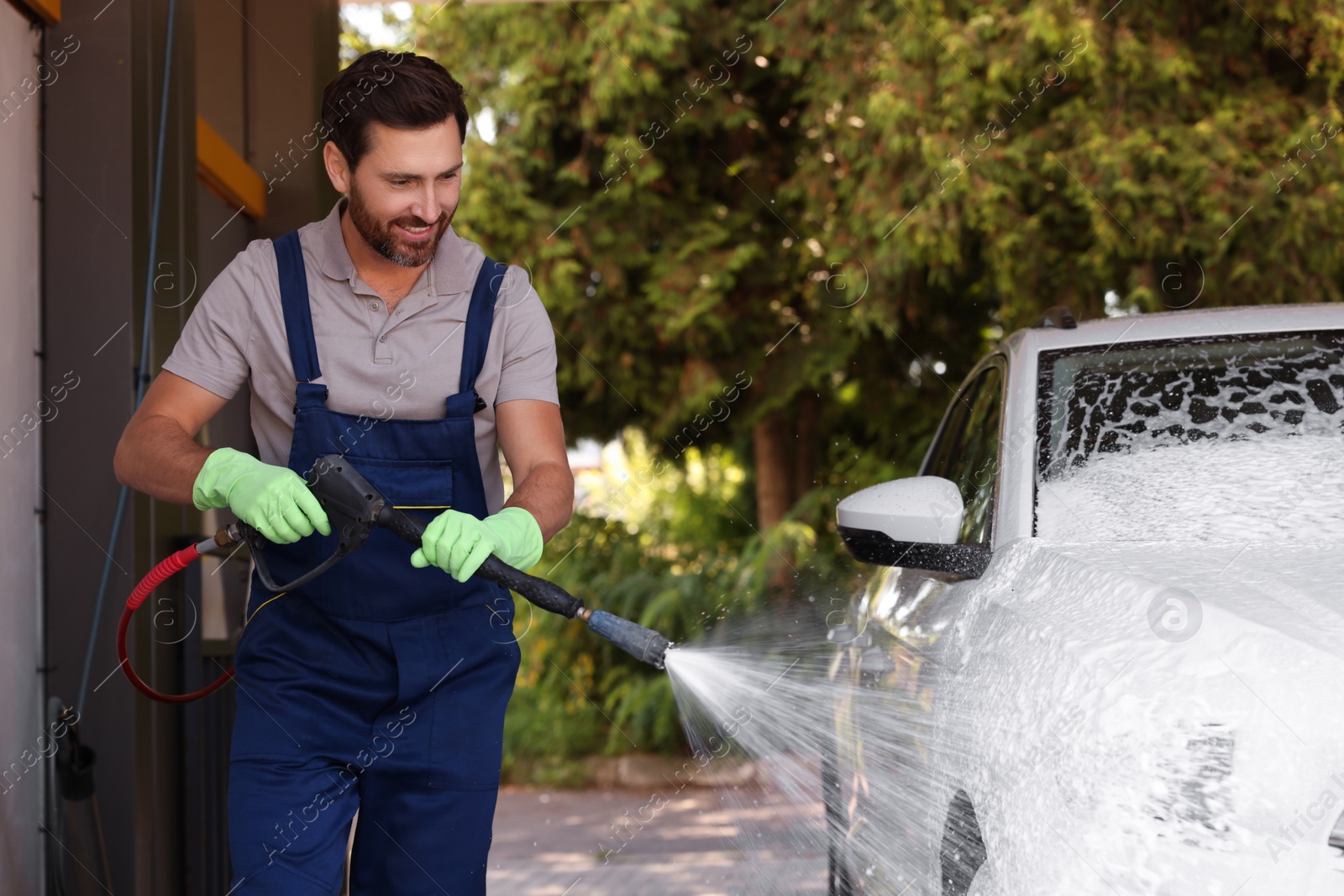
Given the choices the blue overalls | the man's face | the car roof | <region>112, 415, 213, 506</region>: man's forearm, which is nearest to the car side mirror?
the car roof

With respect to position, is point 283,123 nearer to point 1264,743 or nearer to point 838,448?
point 1264,743

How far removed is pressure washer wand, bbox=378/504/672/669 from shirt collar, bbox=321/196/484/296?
1.92 ft

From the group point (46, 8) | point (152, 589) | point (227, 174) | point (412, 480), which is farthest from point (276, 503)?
point (227, 174)

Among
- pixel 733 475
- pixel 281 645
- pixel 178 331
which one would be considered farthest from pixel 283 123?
pixel 733 475

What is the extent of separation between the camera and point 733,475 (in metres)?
11.9

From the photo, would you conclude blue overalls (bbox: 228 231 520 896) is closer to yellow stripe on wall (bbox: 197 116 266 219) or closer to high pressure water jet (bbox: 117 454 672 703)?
high pressure water jet (bbox: 117 454 672 703)

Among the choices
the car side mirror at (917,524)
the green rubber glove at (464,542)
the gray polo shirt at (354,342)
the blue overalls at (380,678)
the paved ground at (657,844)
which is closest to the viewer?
the green rubber glove at (464,542)

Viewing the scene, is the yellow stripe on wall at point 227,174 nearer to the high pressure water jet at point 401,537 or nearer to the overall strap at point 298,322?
the overall strap at point 298,322

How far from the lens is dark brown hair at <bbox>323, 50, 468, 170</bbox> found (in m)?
2.57

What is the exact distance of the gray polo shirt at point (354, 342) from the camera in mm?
2607

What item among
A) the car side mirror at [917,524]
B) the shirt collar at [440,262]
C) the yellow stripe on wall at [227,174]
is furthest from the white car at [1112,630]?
the yellow stripe on wall at [227,174]

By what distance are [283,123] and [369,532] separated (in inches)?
143

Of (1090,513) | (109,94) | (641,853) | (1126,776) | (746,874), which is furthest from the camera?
(641,853)

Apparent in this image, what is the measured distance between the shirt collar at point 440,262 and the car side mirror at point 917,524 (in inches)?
39.3
